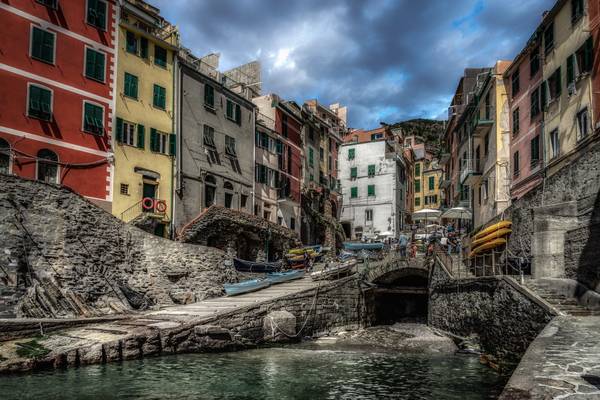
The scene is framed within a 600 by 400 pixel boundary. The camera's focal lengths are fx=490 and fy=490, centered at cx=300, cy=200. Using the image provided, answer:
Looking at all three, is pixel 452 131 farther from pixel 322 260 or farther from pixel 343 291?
pixel 343 291

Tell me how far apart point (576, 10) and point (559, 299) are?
1660 cm

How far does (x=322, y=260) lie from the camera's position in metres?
41.8

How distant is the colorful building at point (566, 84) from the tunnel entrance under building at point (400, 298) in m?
11.2

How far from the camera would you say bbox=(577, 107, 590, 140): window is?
23.3 meters

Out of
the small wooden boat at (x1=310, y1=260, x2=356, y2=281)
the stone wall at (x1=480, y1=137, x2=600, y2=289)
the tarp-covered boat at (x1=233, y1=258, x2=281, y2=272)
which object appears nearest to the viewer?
the stone wall at (x1=480, y1=137, x2=600, y2=289)

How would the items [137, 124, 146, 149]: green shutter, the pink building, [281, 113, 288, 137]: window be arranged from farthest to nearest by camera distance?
1. [281, 113, 288, 137]: window
2. [137, 124, 146, 149]: green shutter
3. the pink building

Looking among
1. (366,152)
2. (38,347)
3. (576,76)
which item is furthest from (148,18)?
(366,152)

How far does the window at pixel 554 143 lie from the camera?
85.8 feet

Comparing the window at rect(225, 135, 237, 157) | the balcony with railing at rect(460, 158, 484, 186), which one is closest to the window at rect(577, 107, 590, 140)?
the balcony with railing at rect(460, 158, 484, 186)

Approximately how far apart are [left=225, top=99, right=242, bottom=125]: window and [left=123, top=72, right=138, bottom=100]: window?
8.49 m

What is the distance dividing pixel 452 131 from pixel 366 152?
13.9m

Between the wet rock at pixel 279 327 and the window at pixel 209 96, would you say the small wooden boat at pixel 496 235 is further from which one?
the window at pixel 209 96

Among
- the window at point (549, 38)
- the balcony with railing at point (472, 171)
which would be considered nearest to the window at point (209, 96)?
the balcony with railing at point (472, 171)

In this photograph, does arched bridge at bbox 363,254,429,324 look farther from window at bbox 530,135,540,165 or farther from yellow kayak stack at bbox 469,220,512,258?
window at bbox 530,135,540,165
